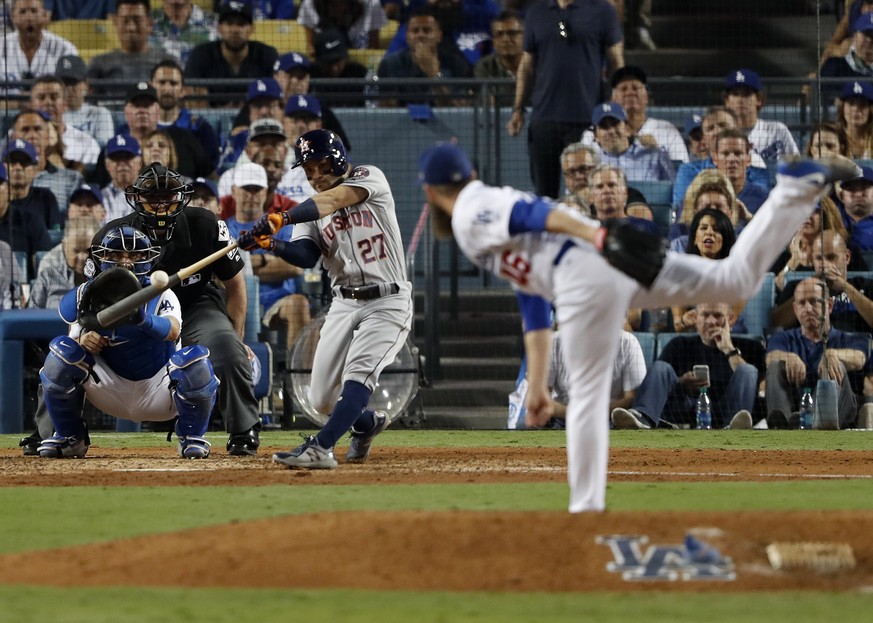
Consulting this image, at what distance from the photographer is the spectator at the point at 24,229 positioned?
1140 cm

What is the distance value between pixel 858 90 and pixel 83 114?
690 cm

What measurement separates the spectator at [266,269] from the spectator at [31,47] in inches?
Result: 132

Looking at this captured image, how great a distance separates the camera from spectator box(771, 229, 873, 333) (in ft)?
34.8

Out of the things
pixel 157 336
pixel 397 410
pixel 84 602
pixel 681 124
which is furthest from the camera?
pixel 681 124

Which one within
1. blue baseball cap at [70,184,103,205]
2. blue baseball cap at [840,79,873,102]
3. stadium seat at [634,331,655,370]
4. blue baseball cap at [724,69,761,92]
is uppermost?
blue baseball cap at [724,69,761,92]

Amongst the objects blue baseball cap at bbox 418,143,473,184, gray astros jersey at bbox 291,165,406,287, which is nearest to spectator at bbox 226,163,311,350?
gray astros jersey at bbox 291,165,406,287

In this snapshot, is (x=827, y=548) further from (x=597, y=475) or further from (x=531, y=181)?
(x=531, y=181)

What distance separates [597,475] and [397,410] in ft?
16.8

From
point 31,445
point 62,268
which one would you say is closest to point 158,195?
point 31,445

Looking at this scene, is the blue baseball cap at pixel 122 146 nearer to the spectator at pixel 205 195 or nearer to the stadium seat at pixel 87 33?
the spectator at pixel 205 195

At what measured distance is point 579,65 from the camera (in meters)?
12.0

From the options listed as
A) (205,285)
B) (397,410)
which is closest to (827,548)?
(205,285)

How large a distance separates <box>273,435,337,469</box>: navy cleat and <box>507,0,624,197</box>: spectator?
4.93 m

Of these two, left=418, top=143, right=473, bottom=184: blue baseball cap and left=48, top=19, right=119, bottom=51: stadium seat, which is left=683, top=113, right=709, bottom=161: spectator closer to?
left=48, top=19, right=119, bottom=51: stadium seat
